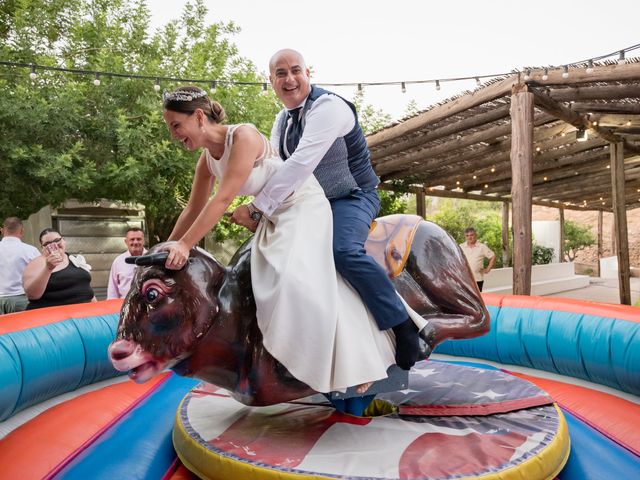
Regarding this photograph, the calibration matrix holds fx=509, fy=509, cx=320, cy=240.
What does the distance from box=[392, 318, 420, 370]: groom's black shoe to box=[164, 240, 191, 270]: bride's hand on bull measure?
2.63 feet

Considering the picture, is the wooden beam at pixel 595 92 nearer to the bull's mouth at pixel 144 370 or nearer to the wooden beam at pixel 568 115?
the wooden beam at pixel 568 115

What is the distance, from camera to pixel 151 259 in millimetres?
1720

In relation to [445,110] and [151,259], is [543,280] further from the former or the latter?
[151,259]

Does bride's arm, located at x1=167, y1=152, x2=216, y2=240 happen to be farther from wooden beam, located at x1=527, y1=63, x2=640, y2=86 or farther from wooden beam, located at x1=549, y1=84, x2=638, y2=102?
wooden beam, located at x1=549, y1=84, x2=638, y2=102

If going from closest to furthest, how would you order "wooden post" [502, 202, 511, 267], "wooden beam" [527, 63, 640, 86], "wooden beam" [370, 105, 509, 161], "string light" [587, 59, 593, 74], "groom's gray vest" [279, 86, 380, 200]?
"groom's gray vest" [279, 86, 380, 200] → "wooden beam" [527, 63, 640, 86] → "string light" [587, 59, 593, 74] → "wooden beam" [370, 105, 509, 161] → "wooden post" [502, 202, 511, 267]

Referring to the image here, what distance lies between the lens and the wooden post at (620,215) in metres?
8.10

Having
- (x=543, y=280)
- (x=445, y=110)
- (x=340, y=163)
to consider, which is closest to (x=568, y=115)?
(x=445, y=110)

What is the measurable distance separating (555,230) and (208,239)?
1353 cm

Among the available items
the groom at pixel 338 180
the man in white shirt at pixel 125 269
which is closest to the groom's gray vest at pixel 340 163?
the groom at pixel 338 180

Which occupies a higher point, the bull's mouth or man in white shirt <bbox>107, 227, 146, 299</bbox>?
man in white shirt <bbox>107, 227, 146, 299</bbox>

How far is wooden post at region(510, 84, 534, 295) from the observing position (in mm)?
5301

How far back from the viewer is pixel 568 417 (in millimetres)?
2389

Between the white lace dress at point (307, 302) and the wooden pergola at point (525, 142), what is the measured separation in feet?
12.9

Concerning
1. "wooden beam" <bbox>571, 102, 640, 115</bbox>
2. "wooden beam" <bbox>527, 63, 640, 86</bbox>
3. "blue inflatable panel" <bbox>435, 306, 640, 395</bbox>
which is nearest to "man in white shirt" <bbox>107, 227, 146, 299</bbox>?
"blue inflatable panel" <bbox>435, 306, 640, 395</bbox>
